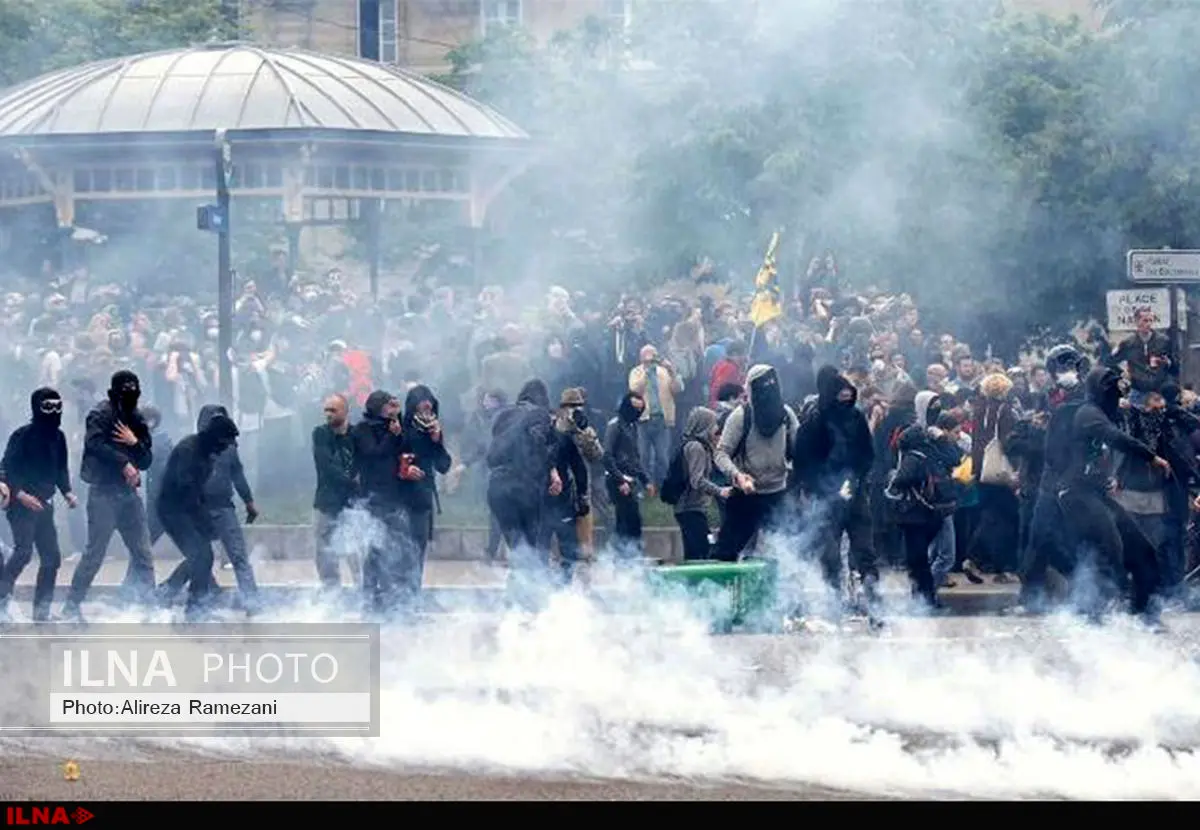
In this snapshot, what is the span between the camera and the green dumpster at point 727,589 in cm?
1238

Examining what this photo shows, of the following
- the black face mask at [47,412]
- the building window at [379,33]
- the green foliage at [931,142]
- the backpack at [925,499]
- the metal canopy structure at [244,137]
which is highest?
the building window at [379,33]

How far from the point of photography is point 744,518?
1345 cm

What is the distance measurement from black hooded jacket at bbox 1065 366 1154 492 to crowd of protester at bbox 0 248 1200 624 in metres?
0.01

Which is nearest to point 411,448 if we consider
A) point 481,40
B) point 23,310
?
point 23,310

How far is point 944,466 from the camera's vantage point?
13.8 meters

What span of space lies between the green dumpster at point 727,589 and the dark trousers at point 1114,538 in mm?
1509

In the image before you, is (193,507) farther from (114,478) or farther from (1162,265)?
(1162,265)

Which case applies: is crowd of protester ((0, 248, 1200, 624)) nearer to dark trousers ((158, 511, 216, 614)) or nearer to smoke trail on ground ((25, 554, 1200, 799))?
dark trousers ((158, 511, 216, 614))

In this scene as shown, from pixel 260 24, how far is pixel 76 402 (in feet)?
38.1

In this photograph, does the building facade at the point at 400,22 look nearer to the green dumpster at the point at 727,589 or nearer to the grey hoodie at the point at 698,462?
the grey hoodie at the point at 698,462

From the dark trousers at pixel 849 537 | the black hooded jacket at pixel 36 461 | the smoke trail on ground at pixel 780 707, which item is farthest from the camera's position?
the black hooded jacket at pixel 36 461

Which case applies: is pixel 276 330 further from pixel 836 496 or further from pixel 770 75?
pixel 836 496

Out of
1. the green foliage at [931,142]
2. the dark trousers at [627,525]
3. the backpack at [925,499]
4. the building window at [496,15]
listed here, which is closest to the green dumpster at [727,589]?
the backpack at [925,499]

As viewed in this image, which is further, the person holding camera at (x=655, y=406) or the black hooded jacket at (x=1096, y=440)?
the person holding camera at (x=655, y=406)
